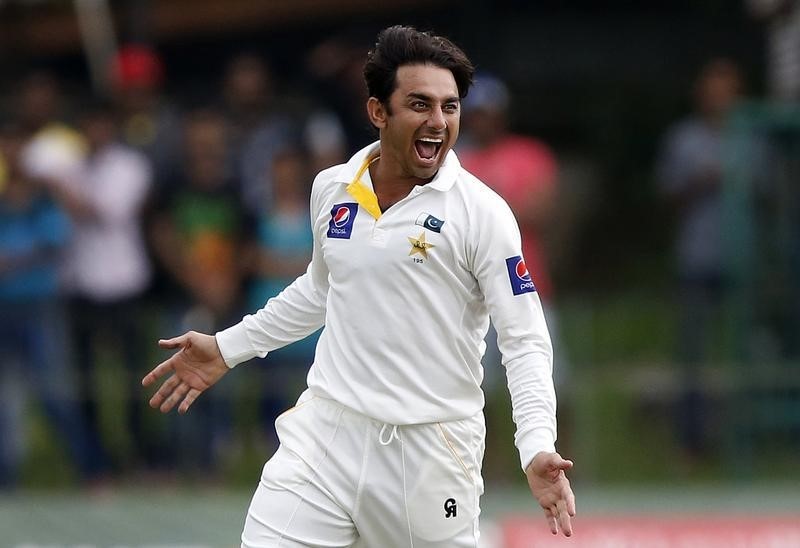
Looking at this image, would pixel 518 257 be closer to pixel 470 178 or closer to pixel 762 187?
pixel 470 178

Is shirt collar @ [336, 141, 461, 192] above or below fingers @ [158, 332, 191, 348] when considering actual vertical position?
above

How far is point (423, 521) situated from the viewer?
5.59 metres

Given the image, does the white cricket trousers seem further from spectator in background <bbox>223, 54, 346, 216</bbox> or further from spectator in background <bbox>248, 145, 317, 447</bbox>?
spectator in background <bbox>223, 54, 346, 216</bbox>

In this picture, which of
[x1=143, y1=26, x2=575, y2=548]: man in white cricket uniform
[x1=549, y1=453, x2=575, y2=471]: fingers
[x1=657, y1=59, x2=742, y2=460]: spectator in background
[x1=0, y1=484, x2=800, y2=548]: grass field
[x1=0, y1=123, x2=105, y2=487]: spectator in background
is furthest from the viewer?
[x1=657, y1=59, x2=742, y2=460]: spectator in background

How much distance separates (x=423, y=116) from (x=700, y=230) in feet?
19.5

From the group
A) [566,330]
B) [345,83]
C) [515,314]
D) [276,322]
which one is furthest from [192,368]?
[345,83]

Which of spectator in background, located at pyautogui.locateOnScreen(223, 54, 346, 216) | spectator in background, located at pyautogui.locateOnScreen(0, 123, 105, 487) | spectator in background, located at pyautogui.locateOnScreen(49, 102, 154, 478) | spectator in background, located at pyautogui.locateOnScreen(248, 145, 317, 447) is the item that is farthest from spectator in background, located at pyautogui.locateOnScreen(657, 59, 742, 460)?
spectator in background, located at pyautogui.locateOnScreen(0, 123, 105, 487)

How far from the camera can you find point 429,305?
18.2 ft

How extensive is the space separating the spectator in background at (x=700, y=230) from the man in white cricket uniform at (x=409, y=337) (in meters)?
Result: 5.68

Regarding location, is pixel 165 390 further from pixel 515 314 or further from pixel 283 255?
pixel 283 255

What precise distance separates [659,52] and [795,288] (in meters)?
4.51

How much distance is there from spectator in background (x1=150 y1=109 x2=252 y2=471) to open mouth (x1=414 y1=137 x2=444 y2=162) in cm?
524

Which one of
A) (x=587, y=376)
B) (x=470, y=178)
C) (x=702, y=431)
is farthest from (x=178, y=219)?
(x=470, y=178)

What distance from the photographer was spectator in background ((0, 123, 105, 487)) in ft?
34.6
